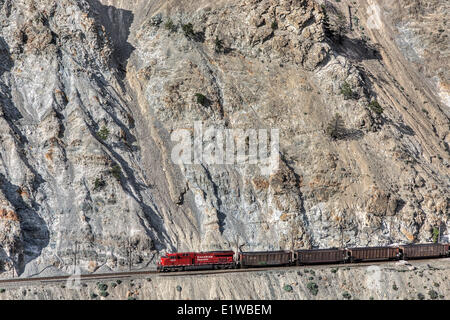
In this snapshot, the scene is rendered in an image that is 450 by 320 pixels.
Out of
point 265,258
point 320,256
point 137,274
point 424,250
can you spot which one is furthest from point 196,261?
point 424,250

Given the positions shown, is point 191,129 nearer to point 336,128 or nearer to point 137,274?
point 336,128

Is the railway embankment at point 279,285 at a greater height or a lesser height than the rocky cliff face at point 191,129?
lesser

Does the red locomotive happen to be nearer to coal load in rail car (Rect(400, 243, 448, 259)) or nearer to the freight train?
the freight train

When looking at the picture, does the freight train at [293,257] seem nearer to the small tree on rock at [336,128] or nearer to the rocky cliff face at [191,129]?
the rocky cliff face at [191,129]

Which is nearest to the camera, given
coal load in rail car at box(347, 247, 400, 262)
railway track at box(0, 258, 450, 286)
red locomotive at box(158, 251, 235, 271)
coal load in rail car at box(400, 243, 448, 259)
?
railway track at box(0, 258, 450, 286)

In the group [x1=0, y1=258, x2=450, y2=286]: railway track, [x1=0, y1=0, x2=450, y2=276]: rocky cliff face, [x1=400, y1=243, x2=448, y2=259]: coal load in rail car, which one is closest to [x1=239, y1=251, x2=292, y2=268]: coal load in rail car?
[x1=0, y1=258, x2=450, y2=286]: railway track

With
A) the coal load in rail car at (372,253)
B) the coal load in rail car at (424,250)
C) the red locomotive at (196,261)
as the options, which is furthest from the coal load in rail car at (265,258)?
the coal load in rail car at (424,250)
